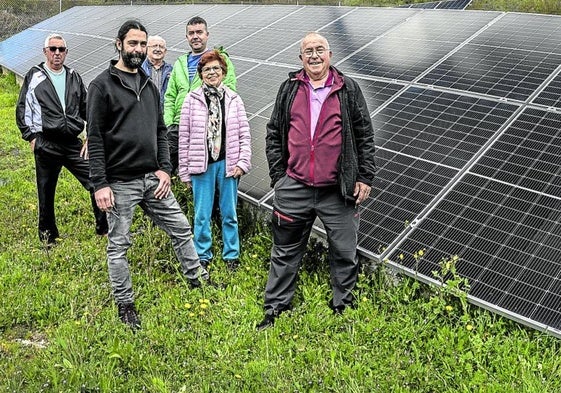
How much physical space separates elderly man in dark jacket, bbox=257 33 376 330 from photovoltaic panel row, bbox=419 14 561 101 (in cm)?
253

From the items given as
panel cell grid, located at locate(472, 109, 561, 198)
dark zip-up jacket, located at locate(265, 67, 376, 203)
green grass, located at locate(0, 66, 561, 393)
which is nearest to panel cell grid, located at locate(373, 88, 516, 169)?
panel cell grid, located at locate(472, 109, 561, 198)

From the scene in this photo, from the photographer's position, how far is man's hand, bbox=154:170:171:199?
4.75m

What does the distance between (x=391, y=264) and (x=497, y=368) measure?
3.78 ft

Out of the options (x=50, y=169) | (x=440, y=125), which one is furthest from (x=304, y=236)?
(x=50, y=169)

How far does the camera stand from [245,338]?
4.34 meters

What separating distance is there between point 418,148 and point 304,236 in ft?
5.45

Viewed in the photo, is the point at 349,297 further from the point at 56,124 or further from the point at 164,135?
the point at 56,124

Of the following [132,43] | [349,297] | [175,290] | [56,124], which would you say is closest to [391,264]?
[349,297]

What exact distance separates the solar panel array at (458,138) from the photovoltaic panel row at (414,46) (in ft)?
0.09

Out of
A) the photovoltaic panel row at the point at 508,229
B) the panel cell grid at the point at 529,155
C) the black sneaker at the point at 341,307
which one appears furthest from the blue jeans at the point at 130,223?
the panel cell grid at the point at 529,155

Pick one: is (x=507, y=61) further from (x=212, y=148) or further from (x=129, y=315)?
(x=129, y=315)

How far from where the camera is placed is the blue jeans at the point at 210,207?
208 inches

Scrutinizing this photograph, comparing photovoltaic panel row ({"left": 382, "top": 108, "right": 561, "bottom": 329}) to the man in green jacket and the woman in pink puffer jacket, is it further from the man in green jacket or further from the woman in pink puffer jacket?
the man in green jacket

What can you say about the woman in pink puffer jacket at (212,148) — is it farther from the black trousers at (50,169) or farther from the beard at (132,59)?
the black trousers at (50,169)
